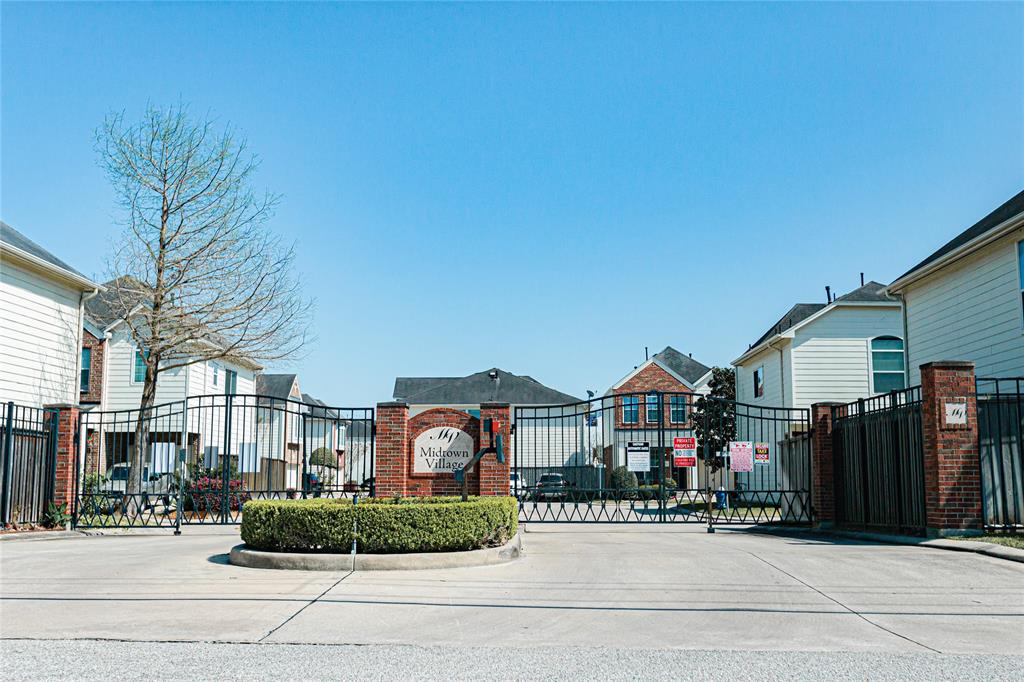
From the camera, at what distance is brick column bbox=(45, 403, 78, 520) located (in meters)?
17.6

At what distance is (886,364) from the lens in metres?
28.7

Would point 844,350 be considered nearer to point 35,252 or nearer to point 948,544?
point 948,544

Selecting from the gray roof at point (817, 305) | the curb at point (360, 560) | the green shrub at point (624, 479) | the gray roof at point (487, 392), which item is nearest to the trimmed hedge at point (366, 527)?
the curb at point (360, 560)

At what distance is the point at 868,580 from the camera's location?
995cm

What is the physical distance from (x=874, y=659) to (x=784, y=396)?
24185 mm

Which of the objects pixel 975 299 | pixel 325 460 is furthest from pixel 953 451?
pixel 325 460

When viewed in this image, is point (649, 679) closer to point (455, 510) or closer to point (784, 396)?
point (455, 510)

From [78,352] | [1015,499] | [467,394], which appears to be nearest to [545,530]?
[1015,499]

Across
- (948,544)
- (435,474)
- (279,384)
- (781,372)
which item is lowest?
(948,544)

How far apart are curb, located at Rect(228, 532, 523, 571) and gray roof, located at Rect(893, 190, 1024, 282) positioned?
1195 cm

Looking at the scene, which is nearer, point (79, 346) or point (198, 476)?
point (79, 346)

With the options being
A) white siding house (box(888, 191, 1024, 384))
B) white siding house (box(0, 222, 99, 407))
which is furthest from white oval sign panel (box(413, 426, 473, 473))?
white siding house (box(888, 191, 1024, 384))

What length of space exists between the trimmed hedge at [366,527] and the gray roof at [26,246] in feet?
39.1

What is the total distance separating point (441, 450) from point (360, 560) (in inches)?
243
